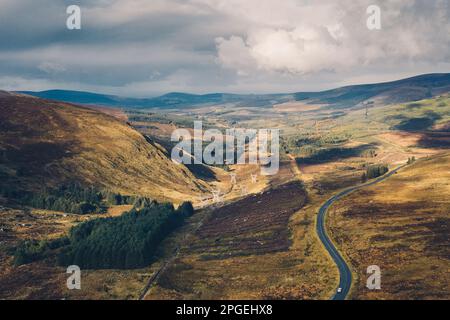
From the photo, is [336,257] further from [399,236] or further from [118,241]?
[118,241]

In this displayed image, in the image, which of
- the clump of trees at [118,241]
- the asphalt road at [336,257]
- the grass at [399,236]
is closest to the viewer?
the asphalt road at [336,257]

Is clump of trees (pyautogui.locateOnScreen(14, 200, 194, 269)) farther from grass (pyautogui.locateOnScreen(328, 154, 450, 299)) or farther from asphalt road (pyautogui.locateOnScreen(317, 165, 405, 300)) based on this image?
grass (pyautogui.locateOnScreen(328, 154, 450, 299))

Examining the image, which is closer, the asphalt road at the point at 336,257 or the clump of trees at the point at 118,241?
the asphalt road at the point at 336,257

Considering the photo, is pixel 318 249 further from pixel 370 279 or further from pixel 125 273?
pixel 125 273

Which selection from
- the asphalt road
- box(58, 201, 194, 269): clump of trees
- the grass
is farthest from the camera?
Answer: box(58, 201, 194, 269): clump of trees

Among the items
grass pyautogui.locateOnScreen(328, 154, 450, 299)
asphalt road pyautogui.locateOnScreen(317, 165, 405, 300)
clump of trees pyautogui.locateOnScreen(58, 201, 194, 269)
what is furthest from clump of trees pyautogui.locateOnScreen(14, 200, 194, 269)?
grass pyautogui.locateOnScreen(328, 154, 450, 299)

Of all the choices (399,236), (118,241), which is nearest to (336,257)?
(399,236)

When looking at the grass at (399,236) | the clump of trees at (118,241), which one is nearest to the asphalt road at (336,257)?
the grass at (399,236)

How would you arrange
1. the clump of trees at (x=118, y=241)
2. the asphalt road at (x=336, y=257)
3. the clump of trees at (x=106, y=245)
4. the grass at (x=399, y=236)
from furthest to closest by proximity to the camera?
the clump of trees at (x=106, y=245) < the clump of trees at (x=118, y=241) < the grass at (x=399, y=236) < the asphalt road at (x=336, y=257)

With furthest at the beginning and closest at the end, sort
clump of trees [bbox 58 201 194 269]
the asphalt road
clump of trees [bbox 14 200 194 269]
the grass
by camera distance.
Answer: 1. clump of trees [bbox 14 200 194 269]
2. clump of trees [bbox 58 201 194 269]
3. the grass
4. the asphalt road

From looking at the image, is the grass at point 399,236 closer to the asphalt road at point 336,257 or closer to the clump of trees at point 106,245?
the asphalt road at point 336,257
